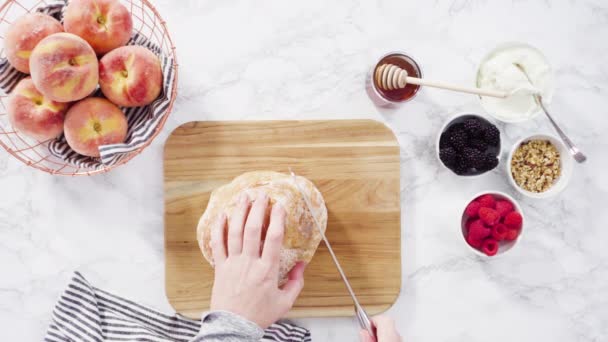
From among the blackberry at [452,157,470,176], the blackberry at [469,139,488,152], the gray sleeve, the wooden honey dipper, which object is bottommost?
the gray sleeve

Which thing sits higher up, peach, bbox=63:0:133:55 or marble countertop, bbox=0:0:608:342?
peach, bbox=63:0:133:55

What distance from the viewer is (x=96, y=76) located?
1.03m

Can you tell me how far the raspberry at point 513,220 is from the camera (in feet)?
3.92

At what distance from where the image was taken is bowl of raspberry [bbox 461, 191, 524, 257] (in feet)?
3.93

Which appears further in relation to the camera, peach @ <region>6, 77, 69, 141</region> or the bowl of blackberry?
the bowl of blackberry

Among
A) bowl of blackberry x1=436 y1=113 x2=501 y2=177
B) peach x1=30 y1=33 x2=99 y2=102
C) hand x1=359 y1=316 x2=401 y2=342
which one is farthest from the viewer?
bowl of blackberry x1=436 y1=113 x2=501 y2=177

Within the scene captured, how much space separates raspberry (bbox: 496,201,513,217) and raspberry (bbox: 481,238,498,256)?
7 centimetres

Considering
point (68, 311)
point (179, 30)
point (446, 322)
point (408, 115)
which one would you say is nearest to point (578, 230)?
point (446, 322)

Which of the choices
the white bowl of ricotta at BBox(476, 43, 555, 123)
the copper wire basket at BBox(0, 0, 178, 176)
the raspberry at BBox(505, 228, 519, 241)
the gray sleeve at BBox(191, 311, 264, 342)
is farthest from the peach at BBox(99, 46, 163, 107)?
the raspberry at BBox(505, 228, 519, 241)

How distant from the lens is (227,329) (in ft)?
3.31

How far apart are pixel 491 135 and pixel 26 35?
105cm

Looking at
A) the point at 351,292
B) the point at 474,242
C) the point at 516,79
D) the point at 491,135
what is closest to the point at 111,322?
the point at 351,292

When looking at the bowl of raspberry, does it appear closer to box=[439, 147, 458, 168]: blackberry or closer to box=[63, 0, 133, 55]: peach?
box=[439, 147, 458, 168]: blackberry

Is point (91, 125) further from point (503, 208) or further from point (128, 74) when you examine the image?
point (503, 208)
